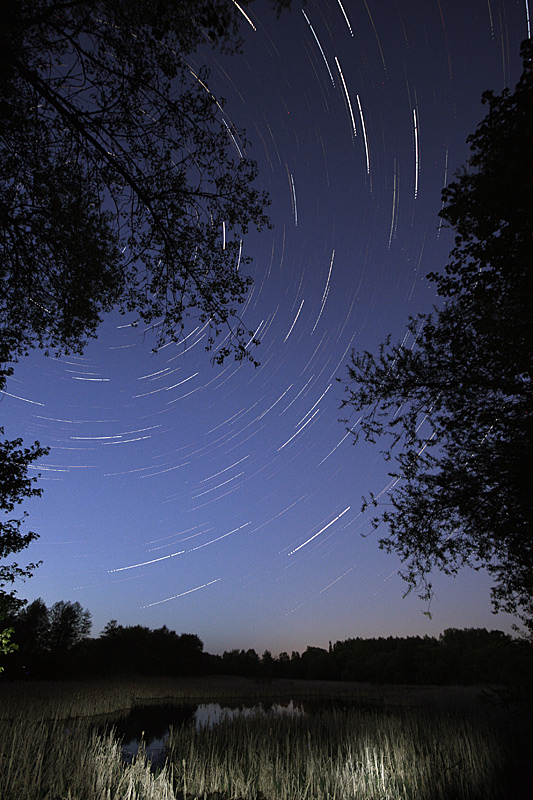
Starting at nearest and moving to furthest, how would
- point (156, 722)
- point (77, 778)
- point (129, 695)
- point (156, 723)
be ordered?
point (77, 778) → point (156, 723) → point (156, 722) → point (129, 695)

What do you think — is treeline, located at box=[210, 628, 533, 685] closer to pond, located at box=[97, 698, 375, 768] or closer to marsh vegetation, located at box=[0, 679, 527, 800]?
pond, located at box=[97, 698, 375, 768]

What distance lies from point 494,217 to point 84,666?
81.1m

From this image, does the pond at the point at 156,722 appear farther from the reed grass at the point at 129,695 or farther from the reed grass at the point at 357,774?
the reed grass at the point at 357,774

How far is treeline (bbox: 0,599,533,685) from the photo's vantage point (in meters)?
52.9

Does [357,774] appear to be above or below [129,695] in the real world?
above

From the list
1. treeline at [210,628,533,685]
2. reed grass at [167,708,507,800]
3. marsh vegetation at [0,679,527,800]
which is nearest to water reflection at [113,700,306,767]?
marsh vegetation at [0,679,527,800]

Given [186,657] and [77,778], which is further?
[186,657]

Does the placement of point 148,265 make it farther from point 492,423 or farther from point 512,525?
point 512,525

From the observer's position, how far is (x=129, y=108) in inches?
217

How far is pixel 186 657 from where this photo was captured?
251ft

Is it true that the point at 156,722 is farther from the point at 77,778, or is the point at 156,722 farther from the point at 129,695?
the point at 77,778

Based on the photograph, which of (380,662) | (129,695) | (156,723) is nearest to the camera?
(156,723)

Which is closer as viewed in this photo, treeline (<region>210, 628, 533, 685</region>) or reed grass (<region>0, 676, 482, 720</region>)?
reed grass (<region>0, 676, 482, 720</region>)

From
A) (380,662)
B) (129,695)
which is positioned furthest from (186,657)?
(129,695)
